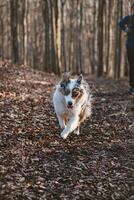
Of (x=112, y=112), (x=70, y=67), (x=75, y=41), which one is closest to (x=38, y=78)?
(x=112, y=112)

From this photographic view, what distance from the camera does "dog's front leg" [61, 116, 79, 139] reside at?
387 inches

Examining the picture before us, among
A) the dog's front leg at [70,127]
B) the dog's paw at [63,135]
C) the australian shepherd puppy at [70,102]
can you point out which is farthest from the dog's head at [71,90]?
the dog's paw at [63,135]

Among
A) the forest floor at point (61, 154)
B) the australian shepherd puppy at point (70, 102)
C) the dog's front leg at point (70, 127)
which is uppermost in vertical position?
the australian shepherd puppy at point (70, 102)

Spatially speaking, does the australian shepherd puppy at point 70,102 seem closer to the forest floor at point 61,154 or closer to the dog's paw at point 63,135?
the dog's paw at point 63,135

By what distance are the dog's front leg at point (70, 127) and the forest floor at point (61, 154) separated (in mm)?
145

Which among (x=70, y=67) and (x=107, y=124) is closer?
(x=107, y=124)

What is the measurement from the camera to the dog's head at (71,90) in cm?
932

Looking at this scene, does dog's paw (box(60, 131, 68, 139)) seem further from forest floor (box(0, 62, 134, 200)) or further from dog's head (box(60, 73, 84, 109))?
dog's head (box(60, 73, 84, 109))

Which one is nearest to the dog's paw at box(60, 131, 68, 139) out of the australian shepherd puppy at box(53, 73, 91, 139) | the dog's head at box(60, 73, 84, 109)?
the australian shepherd puppy at box(53, 73, 91, 139)

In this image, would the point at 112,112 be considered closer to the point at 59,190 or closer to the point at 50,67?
the point at 59,190

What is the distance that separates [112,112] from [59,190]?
647 cm

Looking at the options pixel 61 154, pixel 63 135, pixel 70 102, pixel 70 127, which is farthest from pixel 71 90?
pixel 61 154

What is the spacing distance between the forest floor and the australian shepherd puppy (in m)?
0.35

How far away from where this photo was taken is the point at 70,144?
981 centimetres
